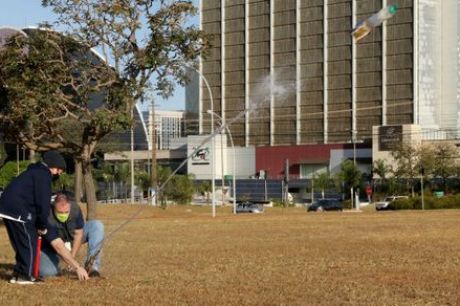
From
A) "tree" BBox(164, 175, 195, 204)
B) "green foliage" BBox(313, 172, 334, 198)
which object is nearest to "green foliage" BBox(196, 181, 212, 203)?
"green foliage" BBox(313, 172, 334, 198)

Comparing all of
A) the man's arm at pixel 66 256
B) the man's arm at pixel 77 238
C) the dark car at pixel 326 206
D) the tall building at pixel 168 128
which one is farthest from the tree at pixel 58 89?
the tall building at pixel 168 128

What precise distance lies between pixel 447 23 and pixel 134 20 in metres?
53.7

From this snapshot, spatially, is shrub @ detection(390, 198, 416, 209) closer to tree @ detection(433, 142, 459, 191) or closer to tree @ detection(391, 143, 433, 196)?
tree @ detection(391, 143, 433, 196)

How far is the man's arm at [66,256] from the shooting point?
10.7 meters


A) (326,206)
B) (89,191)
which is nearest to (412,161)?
(326,206)

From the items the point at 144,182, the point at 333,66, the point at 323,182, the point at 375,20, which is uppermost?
the point at 333,66

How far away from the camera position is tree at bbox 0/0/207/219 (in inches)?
1288

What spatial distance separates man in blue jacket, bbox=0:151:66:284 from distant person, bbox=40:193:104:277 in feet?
1.63

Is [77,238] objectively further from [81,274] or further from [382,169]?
[382,169]

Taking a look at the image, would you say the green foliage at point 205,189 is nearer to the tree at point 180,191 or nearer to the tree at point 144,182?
the tree at point 144,182

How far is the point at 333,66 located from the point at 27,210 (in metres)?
98.5

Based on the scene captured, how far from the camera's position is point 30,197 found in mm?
10500

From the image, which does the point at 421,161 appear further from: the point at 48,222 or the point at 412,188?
the point at 48,222

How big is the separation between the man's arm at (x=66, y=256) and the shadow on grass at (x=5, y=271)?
109cm
